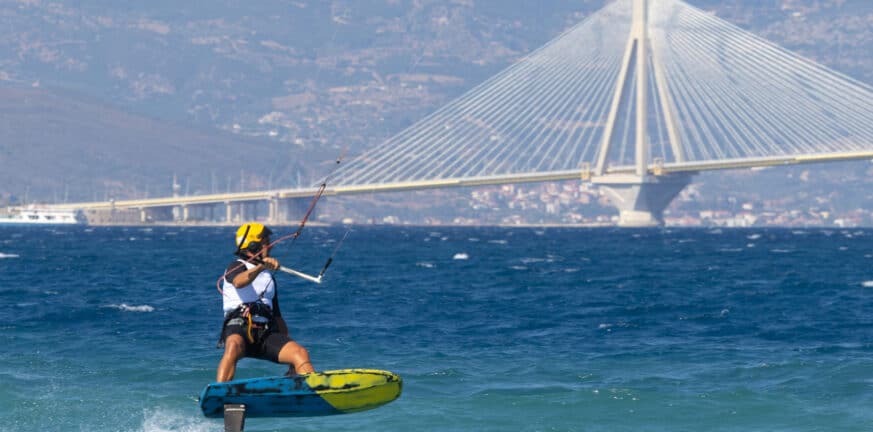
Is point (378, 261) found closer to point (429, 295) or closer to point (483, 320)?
point (429, 295)

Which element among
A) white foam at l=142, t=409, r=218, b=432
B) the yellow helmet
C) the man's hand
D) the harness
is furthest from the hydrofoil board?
white foam at l=142, t=409, r=218, b=432

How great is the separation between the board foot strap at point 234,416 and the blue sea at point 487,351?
4577 mm

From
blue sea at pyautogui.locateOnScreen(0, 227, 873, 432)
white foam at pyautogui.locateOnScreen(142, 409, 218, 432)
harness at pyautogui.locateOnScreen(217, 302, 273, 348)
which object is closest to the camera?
harness at pyautogui.locateOnScreen(217, 302, 273, 348)

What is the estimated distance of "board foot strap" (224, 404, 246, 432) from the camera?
47.8 ft

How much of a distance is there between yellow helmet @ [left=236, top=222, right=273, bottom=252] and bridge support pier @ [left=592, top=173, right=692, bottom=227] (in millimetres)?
157890

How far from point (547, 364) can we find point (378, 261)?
1904 inches

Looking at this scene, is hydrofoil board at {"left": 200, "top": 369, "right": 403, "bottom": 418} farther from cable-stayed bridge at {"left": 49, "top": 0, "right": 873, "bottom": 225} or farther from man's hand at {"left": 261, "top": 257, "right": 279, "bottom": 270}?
cable-stayed bridge at {"left": 49, "top": 0, "right": 873, "bottom": 225}

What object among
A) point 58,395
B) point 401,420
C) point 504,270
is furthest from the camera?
point 504,270

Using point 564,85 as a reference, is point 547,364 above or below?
below

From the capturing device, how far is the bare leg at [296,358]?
14852 millimetres

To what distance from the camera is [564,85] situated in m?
173

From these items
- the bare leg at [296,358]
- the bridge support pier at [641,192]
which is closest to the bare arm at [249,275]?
the bare leg at [296,358]

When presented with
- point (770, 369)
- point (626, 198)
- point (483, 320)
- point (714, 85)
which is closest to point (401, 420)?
point (770, 369)

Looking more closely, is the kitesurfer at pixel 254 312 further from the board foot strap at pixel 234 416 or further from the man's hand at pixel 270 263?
the board foot strap at pixel 234 416
